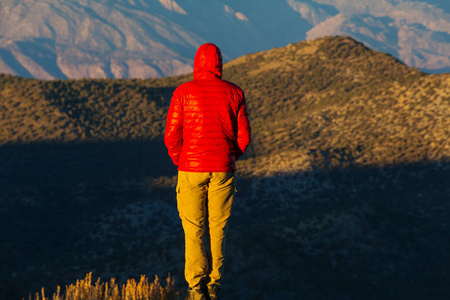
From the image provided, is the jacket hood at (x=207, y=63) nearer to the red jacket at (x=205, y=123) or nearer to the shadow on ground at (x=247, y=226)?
the red jacket at (x=205, y=123)

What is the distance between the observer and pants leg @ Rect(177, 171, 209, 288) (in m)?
7.73

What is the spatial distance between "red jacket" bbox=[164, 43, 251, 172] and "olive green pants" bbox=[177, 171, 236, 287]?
167mm

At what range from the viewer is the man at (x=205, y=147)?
7.68 m

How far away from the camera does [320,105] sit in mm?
64125

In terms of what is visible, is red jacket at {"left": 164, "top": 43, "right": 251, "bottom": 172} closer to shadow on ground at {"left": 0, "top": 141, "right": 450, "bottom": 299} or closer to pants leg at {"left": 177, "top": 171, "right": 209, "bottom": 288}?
pants leg at {"left": 177, "top": 171, "right": 209, "bottom": 288}

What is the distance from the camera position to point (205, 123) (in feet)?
25.3

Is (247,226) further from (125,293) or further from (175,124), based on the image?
(175,124)

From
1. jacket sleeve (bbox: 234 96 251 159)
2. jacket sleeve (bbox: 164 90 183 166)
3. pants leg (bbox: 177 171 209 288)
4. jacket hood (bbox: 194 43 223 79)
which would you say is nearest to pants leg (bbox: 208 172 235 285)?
pants leg (bbox: 177 171 209 288)

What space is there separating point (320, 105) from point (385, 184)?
69.7 feet

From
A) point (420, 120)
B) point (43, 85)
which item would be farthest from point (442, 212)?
point (43, 85)

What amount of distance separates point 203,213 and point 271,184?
37177mm

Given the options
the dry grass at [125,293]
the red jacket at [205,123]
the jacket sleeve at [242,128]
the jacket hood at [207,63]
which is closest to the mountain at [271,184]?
the dry grass at [125,293]

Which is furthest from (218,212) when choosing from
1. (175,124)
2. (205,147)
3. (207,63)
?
(207,63)

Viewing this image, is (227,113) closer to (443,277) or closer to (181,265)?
(181,265)
